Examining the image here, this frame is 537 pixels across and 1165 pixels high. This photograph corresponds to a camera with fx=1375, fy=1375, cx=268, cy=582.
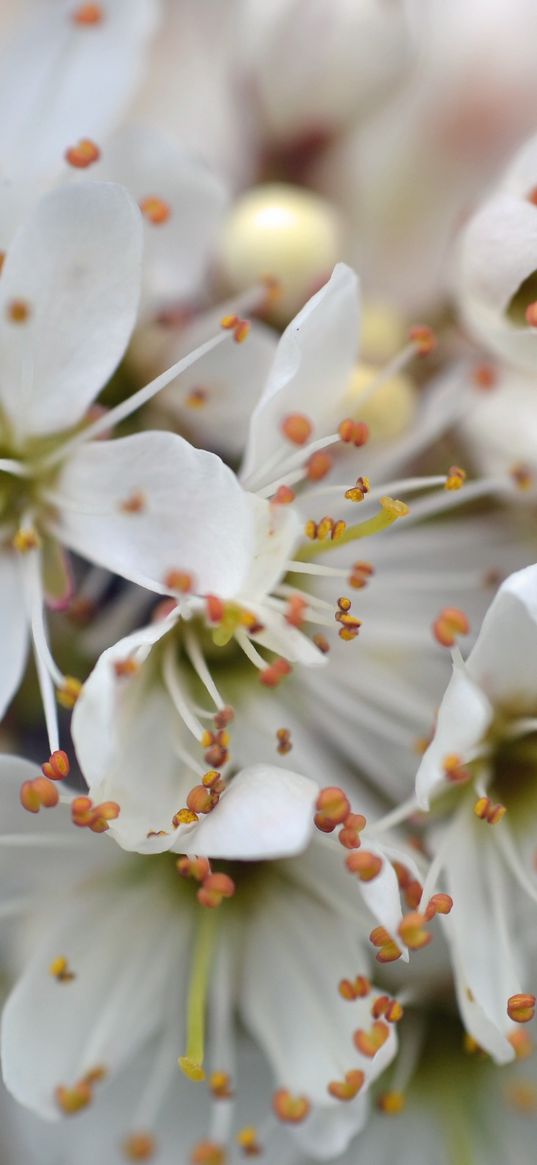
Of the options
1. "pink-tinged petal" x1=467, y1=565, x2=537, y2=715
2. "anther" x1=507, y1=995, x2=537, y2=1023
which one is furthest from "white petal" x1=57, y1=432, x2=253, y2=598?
"anther" x1=507, y1=995, x2=537, y2=1023

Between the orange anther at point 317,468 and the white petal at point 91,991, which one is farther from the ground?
the orange anther at point 317,468

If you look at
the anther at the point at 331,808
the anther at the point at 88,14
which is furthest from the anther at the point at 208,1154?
the anther at the point at 88,14

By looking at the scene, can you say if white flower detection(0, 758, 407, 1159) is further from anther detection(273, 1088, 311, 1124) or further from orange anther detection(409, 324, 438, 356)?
orange anther detection(409, 324, 438, 356)

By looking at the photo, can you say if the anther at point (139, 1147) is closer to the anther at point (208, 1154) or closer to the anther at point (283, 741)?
the anther at point (208, 1154)

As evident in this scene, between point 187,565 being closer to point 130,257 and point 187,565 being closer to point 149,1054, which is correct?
point 130,257

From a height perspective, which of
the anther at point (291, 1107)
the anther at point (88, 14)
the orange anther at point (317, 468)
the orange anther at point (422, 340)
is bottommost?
the anther at point (291, 1107)

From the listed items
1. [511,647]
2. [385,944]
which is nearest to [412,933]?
[385,944]

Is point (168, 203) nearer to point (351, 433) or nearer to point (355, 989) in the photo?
point (351, 433)

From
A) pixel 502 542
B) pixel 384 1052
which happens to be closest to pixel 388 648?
pixel 502 542
